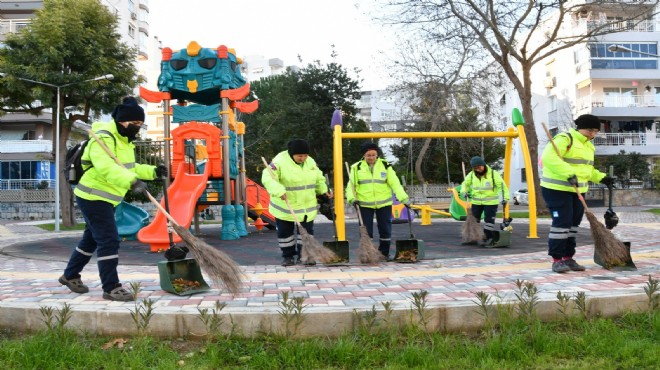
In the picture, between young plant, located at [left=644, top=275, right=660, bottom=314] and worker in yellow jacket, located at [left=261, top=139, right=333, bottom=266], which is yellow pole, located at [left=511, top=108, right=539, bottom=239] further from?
young plant, located at [left=644, top=275, right=660, bottom=314]

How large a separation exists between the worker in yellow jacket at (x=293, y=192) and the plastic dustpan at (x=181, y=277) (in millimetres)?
2038

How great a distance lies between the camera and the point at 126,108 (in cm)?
519

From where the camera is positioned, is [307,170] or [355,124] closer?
[307,170]

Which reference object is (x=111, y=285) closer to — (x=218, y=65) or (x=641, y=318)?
(x=641, y=318)

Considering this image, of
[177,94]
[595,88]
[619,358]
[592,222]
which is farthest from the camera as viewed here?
[595,88]

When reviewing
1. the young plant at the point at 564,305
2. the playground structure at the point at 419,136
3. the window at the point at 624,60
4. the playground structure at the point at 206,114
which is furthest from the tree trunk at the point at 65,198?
the window at the point at 624,60

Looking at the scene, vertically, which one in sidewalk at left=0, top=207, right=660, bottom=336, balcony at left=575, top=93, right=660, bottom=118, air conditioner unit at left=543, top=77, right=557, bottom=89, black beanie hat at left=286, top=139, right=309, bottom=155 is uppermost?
air conditioner unit at left=543, top=77, right=557, bottom=89

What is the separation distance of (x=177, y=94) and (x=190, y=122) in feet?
4.48

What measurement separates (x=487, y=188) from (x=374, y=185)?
10.9ft

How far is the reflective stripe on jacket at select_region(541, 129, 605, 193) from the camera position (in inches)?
247

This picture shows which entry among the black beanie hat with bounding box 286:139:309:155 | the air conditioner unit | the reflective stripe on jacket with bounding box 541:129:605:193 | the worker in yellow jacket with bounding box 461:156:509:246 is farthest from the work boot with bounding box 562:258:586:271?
the air conditioner unit

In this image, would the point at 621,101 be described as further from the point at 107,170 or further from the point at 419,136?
the point at 107,170

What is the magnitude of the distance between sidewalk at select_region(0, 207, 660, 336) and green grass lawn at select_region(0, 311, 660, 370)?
15 cm

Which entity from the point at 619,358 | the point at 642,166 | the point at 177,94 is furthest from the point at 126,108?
the point at 642,166
